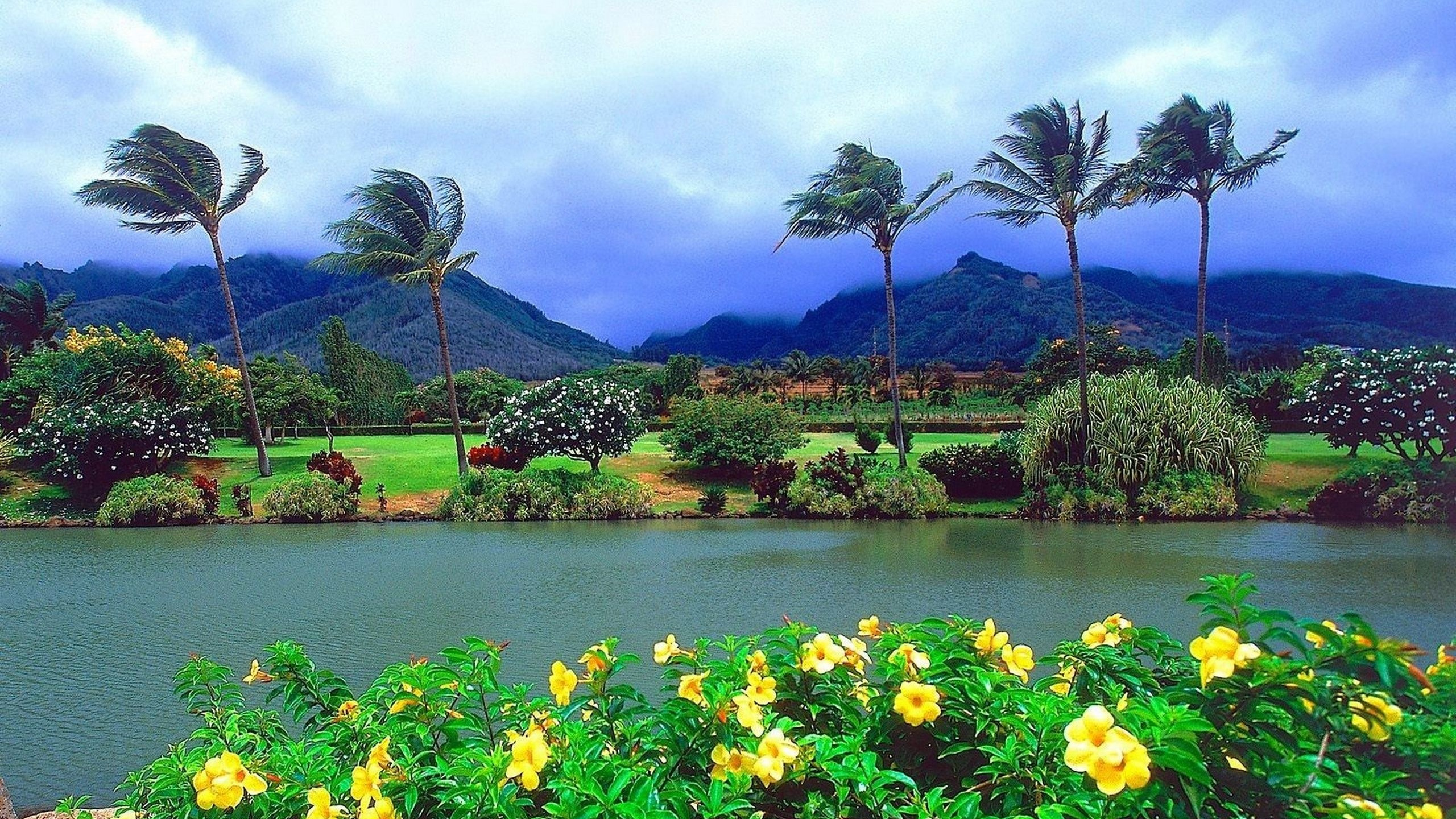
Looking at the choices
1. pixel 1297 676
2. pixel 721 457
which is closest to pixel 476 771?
pixel 1297 676

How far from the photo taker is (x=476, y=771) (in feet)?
5.11

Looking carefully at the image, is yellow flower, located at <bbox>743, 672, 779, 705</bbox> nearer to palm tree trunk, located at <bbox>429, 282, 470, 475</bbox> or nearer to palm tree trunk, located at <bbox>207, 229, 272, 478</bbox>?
palm tree trunk, located at <bbox>429, 282, 470, 475</bbox>

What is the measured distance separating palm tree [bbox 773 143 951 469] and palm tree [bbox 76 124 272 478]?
1253 cm

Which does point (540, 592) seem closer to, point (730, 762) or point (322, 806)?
point (322, 806)

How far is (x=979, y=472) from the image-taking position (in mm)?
16859

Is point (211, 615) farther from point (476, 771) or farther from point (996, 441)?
point (996, 441)

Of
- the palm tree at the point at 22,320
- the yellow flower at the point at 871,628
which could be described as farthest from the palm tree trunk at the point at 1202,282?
the palm tree at the point at 22,320

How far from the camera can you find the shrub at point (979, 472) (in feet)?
55.2

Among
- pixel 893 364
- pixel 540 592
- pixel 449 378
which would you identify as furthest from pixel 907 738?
pixel 449 378

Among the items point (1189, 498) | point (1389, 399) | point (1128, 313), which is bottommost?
point (1189, 498)

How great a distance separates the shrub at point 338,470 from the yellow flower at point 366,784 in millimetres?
16043

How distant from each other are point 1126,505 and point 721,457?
831 cm

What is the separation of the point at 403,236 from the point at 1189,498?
53.4ft

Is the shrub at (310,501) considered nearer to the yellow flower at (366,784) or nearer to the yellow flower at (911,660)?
the yellow flower at (366,784)
